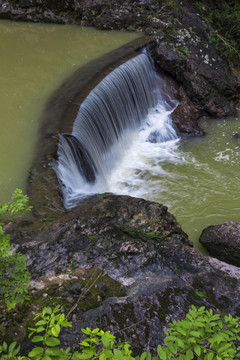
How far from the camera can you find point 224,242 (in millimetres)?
4355

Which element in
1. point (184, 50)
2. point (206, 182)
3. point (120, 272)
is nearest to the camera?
point (120, 272)

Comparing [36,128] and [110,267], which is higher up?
[36,128]

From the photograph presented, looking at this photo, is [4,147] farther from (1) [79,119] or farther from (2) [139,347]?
(2) [139,347]

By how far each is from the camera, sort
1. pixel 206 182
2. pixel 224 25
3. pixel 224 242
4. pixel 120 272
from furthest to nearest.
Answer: pixel 224 25 < pixel 206 182 < pixel 224 242 < pixel 120 272

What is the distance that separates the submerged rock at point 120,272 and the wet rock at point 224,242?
969 millimetres

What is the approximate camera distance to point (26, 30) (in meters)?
9.25

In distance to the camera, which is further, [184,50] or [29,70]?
[184,50]

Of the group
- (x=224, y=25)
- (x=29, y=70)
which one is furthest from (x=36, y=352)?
(x=224, y=25)

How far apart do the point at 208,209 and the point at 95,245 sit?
9.71 ft

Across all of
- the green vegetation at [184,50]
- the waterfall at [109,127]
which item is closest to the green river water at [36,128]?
the waterfall at [109,127]

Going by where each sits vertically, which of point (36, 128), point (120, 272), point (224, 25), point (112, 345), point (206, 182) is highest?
point (224, 25)

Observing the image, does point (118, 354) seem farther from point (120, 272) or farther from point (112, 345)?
point (120, 272)

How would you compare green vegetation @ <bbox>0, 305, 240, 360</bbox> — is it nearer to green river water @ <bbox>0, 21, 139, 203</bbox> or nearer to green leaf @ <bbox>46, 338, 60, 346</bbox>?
green leaf @ <bbox>46, 338, 60, 346</bbox>

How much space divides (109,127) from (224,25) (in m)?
5.88
